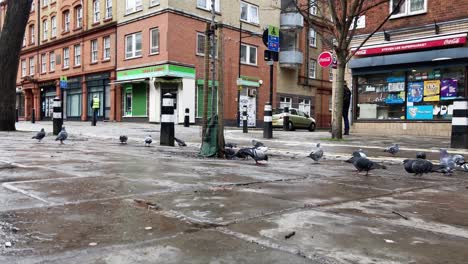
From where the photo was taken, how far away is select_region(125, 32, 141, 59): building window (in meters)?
31.1

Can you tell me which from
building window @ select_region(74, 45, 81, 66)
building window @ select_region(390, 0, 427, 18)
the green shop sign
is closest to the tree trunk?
building window @ select_region(390, 0, 427, 18)

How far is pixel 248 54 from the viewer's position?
34.3 m

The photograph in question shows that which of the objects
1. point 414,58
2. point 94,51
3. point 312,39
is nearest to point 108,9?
point 94,51

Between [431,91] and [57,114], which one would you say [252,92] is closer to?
[431,91]

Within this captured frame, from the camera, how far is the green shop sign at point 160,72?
28375mm

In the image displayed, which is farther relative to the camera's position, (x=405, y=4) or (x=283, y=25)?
(x=283, y=25)

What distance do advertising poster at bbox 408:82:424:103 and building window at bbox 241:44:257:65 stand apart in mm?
17278

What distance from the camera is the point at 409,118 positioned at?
18.0 meters

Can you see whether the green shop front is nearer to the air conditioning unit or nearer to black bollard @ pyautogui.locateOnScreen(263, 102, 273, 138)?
the air conditioning unit

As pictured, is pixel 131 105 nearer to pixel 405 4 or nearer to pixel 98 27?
pixel 98 27

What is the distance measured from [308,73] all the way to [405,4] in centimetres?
2102

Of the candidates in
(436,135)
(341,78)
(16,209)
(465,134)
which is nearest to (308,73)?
(436,135)

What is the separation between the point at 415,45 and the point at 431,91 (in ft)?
6.09

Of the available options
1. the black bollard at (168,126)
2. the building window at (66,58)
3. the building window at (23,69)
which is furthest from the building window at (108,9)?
the black bollard at (168,126)
